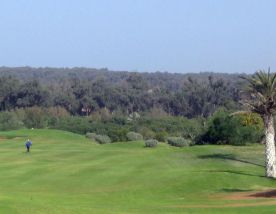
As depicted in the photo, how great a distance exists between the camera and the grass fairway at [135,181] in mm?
25391

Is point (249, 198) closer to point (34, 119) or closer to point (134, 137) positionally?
point (134, 137)

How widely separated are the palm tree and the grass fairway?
104 cm

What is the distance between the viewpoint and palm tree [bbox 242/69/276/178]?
3712 centimetres

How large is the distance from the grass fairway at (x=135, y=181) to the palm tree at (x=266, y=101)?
1.04 meters

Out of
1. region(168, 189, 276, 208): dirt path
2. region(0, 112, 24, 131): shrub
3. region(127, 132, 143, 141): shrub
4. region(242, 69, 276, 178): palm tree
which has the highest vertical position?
region(242, 69, 276, 178): palm tree

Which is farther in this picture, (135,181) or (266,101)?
(266,101)

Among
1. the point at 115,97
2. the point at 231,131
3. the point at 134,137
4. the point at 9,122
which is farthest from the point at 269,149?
the point at 115,97

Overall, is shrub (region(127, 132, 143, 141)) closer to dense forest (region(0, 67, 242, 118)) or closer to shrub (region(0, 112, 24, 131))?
shrub (region(0, 112, 24, 131))

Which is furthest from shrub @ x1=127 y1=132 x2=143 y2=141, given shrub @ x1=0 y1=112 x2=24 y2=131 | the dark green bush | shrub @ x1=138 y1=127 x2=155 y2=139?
shrub @ x1=0 y1=112 x2=24 y2=131

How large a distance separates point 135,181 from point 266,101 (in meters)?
7.88

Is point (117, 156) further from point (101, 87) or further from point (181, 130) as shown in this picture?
point (101, 87)

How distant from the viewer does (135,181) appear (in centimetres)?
3569

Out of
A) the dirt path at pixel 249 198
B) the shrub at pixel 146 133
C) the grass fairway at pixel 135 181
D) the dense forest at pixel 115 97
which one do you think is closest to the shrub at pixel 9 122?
the shrub at pixel 146 133

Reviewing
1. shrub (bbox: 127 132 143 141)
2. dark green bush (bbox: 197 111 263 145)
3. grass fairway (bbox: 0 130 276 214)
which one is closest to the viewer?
grass fairway (bbox: 0 130 276 214)
